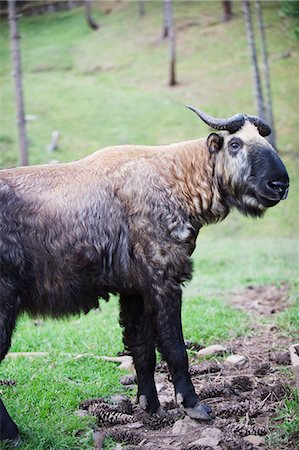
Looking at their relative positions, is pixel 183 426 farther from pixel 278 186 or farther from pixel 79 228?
pixel 278 186

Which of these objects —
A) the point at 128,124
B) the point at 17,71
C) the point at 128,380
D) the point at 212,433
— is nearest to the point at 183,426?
the point at 212,433

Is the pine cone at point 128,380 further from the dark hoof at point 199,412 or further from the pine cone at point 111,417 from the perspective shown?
the dark hoof at point 199,412

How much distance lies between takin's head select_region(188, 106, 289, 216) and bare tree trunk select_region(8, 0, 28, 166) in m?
13.0

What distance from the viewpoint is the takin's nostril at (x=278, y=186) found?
15.2 ft

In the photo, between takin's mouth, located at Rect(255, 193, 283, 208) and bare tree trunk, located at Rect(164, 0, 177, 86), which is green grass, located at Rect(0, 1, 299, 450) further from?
takin's mouth, located at Rect(255, 193, 283, 208)

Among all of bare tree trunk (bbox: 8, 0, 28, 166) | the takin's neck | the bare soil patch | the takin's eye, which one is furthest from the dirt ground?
bare tree trunk (bbox: 8, 0, 28, 166)

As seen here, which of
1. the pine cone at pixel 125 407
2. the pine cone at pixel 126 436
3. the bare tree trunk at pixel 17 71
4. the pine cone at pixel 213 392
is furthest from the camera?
the bare tree trunk at pixel 17 71

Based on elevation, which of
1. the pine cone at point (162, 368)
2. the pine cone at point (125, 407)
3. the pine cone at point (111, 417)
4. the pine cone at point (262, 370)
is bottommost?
the pine cone at point (162, 368)

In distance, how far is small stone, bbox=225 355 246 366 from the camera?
230 inches

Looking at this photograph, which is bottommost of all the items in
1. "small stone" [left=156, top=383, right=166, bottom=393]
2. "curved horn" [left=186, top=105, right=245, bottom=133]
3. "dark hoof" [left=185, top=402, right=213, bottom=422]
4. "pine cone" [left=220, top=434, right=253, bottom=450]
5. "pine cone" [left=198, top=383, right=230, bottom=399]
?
"small stone" [left=156, top=383, right=166, bottom=393]

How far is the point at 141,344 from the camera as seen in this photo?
16.6ft

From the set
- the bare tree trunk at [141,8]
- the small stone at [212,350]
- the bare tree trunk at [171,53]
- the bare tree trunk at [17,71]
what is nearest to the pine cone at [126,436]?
the small stone at [212,350]

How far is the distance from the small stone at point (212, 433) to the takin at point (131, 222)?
0.20 m

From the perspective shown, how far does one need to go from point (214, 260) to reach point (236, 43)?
2635cm
